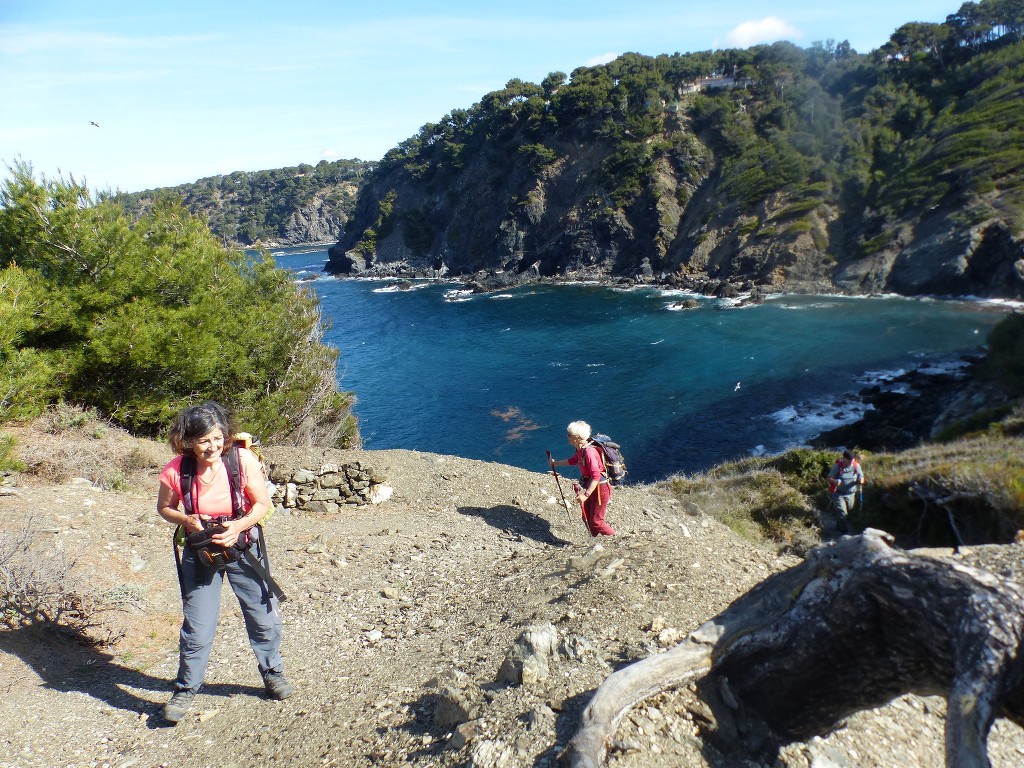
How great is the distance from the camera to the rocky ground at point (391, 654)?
395 cm

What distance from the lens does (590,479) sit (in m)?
7.70

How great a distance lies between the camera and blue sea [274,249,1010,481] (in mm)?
33406

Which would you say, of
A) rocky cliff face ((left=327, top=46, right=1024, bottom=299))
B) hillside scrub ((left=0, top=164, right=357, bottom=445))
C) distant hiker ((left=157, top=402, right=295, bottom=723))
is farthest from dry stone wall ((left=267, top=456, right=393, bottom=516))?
rocky cliff face ((left=327, top=46, right=1024, bottom=299))

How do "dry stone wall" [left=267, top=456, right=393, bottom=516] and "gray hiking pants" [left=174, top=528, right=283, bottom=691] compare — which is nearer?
"gray hiking pants" [left=174, top=528, right=283, bottom=691]

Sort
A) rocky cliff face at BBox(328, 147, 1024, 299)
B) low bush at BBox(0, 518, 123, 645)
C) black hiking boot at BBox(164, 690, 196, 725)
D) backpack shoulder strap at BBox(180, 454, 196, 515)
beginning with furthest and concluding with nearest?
rocky cliff face at BBox(328, 147, 1024, 299) < low bush at BBox(0, 518, 123, 645) < black hiking boot at BBox(164, 690, 196, 725) < backpack shoulder strap at BBox(180, 454, 196, 515)

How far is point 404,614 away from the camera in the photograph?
668cm

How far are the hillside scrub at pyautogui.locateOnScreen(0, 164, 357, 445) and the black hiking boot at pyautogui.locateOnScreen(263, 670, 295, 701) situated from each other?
7.53 meters

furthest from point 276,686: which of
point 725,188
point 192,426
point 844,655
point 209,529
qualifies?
point 725,188

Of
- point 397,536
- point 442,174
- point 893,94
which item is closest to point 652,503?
point 397,536

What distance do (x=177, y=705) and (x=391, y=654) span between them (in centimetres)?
179

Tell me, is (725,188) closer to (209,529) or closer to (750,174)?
(750,174)

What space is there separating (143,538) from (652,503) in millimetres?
7830

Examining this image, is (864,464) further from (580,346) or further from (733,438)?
(580,346)

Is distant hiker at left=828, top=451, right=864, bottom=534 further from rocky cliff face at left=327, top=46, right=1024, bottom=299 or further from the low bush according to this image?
rocky cliff face at left=327, top=46, right=1024, bottom=299
